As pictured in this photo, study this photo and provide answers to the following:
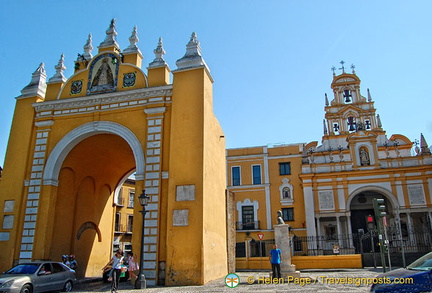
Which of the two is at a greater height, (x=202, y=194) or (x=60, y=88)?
(x=60, y=88)

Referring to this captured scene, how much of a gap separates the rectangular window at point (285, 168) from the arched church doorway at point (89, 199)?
54.9 ft

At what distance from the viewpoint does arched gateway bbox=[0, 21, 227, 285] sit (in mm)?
12180

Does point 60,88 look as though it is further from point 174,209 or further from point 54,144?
point 174,209

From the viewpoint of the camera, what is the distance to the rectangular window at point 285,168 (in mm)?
32125

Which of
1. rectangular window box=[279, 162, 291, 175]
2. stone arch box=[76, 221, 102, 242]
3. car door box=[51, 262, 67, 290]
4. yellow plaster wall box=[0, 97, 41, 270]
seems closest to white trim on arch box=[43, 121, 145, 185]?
yellow plaster wall box=[0, 97, 41, 270]

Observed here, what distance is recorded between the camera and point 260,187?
32219 millimetres

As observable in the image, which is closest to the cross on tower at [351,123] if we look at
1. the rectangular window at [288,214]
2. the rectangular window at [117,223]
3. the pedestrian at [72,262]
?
the rectangular window at [288,214]

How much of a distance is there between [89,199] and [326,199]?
19.5m

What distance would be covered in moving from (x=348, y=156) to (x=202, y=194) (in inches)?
875

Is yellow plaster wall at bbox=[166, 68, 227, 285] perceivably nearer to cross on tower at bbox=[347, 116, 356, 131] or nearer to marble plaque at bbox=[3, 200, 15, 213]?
marble plaque at bbox=[3, 200, 15, 213]

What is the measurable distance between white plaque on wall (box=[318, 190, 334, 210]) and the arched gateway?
51.1 ft

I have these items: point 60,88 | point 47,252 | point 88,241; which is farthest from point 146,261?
point 60,88

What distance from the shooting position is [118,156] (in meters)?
17.7

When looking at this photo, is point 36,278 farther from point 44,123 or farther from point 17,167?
point 44,123
